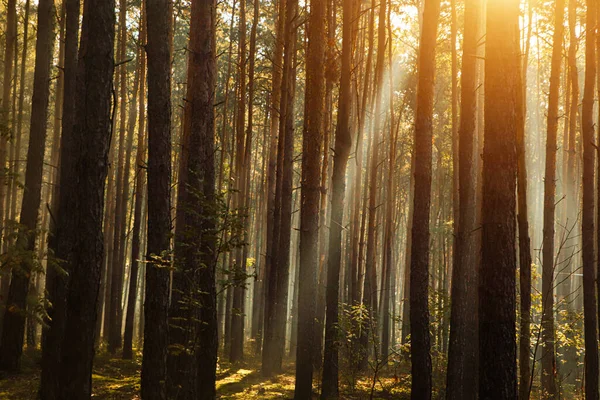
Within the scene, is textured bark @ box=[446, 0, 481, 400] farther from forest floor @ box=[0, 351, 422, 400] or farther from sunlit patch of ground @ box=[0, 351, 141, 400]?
sunlit patch of ground @ box=[0, 351, 141, 400]

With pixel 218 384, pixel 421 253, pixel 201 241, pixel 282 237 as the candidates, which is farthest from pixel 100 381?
pixel 421 253

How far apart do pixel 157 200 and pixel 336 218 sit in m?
4.82

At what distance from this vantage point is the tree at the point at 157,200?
830cm

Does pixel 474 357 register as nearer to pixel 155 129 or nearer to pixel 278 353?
pixel 278 353

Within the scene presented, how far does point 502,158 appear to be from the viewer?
23.0 ft

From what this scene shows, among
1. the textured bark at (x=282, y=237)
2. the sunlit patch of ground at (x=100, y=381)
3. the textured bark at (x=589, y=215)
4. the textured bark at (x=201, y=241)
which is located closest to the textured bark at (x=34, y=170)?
the sunlit patch of ground at (x=100, y=381)

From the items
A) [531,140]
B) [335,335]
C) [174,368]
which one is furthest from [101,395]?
[531,140]

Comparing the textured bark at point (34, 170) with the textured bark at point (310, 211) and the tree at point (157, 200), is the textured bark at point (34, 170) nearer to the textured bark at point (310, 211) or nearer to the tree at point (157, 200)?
the tree at point (157, 200)

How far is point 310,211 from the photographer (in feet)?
37.1

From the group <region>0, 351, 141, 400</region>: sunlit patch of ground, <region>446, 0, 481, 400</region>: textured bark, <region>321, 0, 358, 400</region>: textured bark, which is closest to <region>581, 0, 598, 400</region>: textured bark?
<region>446, 0, 481, 400</region>: textured bark

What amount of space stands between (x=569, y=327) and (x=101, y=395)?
38.0 ft

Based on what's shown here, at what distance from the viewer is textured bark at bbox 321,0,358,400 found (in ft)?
39.6

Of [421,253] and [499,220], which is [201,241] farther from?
[499,220]

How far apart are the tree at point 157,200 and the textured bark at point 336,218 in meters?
4.30
